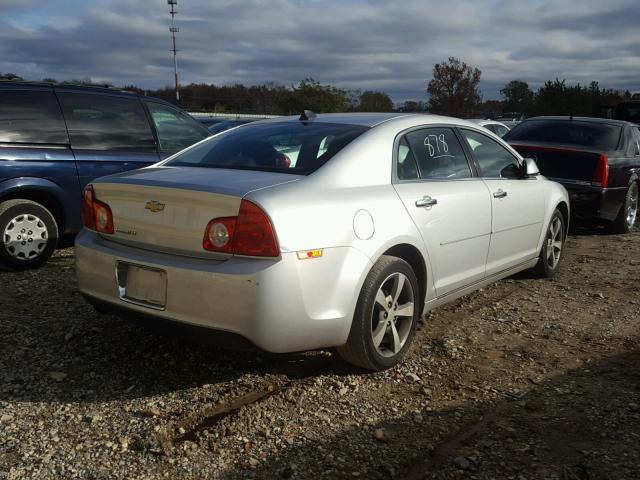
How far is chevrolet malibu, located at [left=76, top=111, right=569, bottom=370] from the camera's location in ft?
10.2

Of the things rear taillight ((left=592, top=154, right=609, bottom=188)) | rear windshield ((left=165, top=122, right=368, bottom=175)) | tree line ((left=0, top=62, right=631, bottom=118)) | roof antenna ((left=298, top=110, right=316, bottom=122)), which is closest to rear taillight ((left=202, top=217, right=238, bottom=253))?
rear windshield ((left=165, top=122, right=368, bottom=175))

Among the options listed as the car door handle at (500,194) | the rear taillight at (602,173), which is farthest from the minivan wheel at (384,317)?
the rear taillight at (602,173)

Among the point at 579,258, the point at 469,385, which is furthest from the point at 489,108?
the point at 469,385

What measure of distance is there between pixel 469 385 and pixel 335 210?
1.29m

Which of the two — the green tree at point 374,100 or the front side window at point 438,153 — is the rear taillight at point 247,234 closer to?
the front side window at point 438,153

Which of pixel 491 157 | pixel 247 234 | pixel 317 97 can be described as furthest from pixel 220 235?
pixel 317 97

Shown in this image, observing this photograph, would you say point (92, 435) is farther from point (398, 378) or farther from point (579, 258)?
point (579, 258)

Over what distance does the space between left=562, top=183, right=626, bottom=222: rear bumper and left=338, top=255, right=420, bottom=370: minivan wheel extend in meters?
5.06

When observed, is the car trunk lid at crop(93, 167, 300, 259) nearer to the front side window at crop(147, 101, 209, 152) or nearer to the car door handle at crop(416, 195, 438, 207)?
the car door handle at crop(416, 195, 438, 207)

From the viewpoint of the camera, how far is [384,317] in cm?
370

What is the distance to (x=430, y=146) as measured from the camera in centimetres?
436

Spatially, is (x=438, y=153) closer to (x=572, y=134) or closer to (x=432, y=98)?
(x=572, y=134)

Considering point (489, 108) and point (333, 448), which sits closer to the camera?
point (333, 448)

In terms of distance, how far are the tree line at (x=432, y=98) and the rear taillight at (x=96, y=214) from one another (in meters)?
36.5
